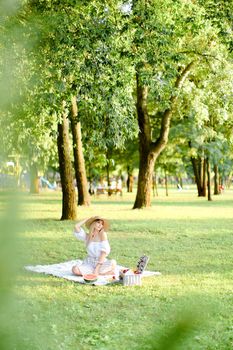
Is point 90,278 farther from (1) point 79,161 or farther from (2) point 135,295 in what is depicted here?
(1) point 79,161

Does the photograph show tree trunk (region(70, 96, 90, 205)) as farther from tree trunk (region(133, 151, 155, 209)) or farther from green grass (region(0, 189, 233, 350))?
green grass (region(0, 189, 233, 350))

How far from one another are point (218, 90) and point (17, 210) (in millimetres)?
21870

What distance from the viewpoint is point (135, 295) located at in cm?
794

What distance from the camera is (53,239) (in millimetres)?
14320

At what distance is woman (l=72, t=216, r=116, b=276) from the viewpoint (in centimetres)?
948

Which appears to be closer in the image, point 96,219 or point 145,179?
point 96,219

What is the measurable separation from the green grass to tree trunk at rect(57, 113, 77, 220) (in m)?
0.62

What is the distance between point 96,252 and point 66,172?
9016 mm

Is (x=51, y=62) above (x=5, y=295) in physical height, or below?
above

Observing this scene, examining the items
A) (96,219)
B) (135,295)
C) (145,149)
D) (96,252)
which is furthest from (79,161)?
(135,295)

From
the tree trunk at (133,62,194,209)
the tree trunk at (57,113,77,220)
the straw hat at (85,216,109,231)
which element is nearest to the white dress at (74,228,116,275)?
the straw hat at (85,216,109,231)

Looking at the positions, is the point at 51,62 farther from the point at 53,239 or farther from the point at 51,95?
the point at 53,239

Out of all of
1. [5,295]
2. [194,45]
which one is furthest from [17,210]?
[194,45]

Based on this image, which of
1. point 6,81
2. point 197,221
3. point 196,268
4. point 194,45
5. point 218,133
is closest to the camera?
point 6,81
